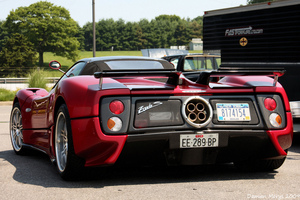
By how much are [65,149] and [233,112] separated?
164 cm

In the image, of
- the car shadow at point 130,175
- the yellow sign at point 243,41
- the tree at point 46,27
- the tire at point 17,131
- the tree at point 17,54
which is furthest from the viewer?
the tree at point 46,27

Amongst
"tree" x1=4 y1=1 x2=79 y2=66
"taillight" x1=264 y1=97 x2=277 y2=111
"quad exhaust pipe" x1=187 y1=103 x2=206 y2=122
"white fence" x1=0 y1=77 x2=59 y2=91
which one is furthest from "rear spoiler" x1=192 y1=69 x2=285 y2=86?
"tree" x1=4 y1=1 x2=79 y2=66

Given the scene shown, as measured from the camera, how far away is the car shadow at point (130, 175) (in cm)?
452

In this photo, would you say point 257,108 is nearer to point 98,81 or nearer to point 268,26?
point 98,81

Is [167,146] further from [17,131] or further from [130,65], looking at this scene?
[17,131]

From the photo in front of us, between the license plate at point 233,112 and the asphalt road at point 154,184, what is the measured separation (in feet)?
1.94

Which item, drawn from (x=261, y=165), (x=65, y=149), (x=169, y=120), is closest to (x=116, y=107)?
(x=169, y=120)

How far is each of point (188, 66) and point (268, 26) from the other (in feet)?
8.80

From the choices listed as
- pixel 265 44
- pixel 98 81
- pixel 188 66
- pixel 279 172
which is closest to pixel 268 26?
pixel 265 44

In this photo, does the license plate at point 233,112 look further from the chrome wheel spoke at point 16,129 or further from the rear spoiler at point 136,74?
the chrome wheel spoke at point 16,129

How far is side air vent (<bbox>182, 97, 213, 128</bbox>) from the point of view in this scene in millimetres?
4340

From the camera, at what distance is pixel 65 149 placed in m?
4.75

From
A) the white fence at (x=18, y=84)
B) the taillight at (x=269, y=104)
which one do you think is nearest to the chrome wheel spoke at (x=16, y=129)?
the taillight at (x=269, y=104)

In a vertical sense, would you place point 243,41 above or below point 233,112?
above
